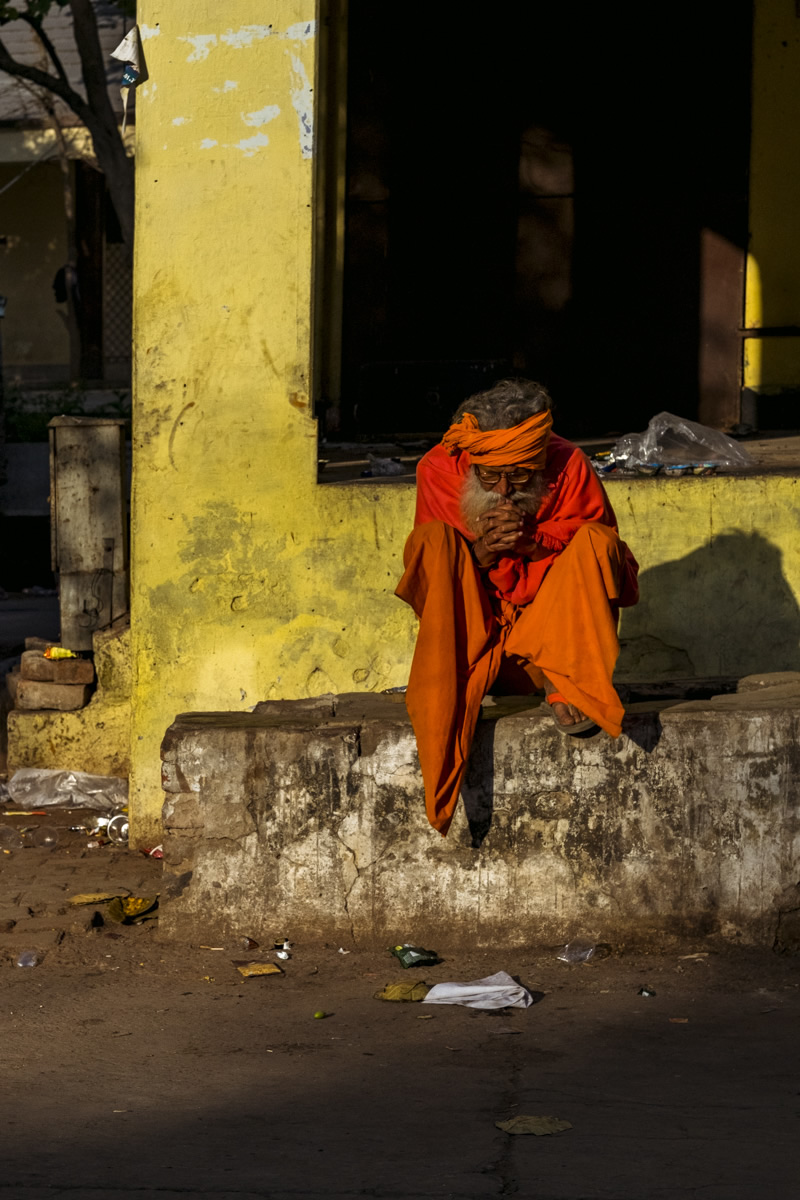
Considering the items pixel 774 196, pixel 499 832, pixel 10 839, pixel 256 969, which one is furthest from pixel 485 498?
pixel 774 196

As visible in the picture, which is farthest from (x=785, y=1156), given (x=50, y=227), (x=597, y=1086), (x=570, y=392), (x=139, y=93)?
(x=50, y=227)

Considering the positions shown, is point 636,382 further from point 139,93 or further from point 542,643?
point 542,643

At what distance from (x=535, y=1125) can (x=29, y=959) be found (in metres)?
1.81

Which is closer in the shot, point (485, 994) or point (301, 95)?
point (485, 994)

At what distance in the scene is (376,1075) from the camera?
10.8 feet

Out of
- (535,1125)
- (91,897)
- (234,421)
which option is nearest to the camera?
(535,1125)

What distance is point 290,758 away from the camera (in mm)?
4141

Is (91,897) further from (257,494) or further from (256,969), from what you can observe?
(257,494)

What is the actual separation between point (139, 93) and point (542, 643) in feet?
8.07

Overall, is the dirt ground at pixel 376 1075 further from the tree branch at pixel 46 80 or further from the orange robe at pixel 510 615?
the tree branch at pixel 46 80

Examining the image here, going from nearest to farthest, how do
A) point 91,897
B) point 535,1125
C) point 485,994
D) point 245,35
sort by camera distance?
point 535,1125 → point 485,994 → point 91,897 → point 245,35

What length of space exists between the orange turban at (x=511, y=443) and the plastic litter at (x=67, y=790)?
2387 millimetres

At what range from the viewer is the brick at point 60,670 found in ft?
19.3

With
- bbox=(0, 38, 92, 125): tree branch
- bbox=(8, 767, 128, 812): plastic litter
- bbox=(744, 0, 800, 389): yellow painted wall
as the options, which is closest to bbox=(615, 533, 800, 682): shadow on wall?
bbox=(8, 767, 128, 812): plastic litter
